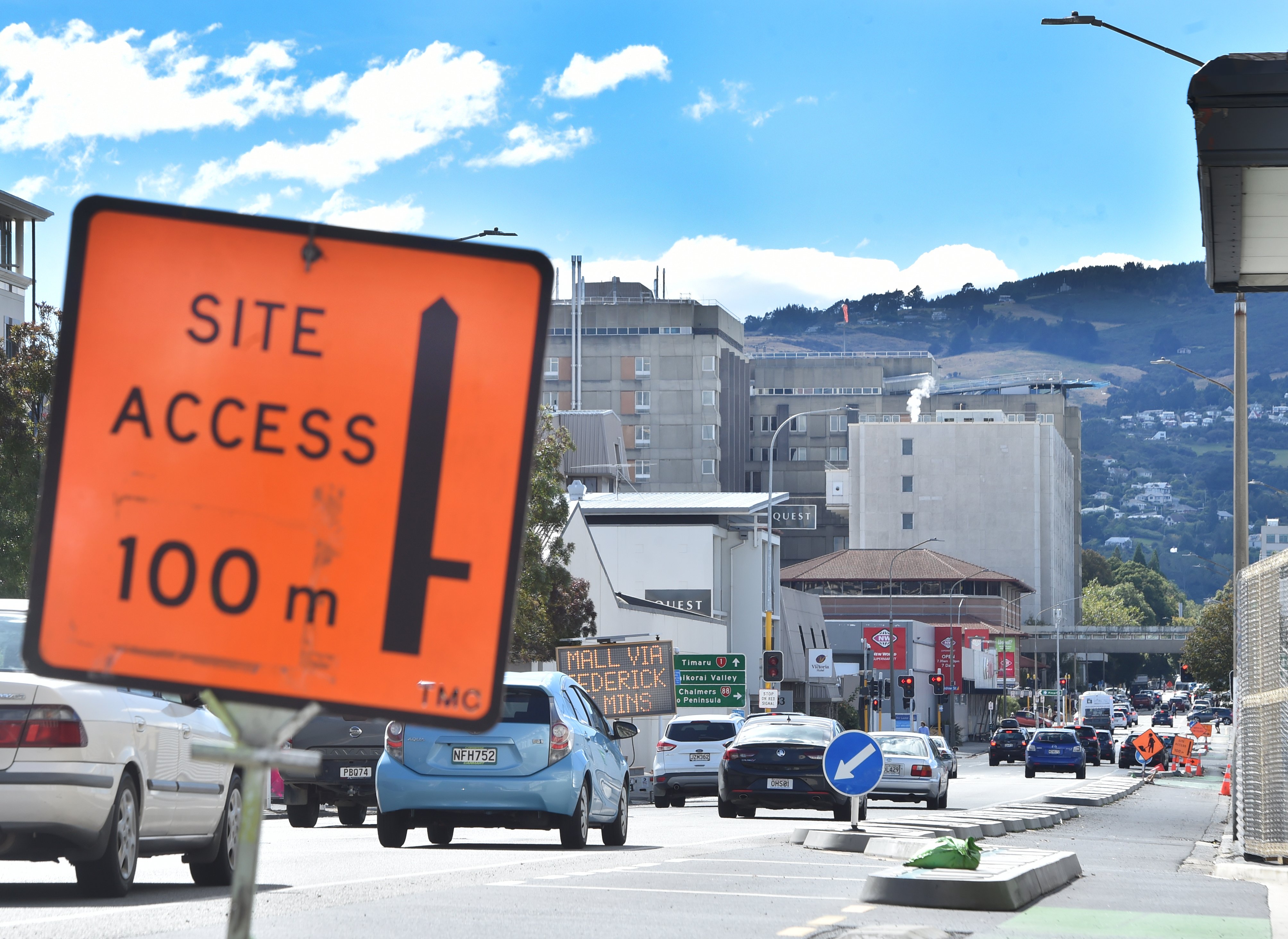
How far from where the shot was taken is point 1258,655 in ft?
59.4

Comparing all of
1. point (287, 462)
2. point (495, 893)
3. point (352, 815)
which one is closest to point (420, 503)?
point (287, 462)

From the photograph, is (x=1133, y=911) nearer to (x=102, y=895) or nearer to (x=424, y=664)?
(x=102, y=895)

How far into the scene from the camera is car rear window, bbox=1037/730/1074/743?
58.5 meters

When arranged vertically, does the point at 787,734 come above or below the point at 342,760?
above

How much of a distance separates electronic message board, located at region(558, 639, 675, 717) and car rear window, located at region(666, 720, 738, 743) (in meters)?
5.40

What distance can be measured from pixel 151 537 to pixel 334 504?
321 mm

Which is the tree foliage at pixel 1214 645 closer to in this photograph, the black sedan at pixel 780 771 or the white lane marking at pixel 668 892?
the black sedan at pixel 780 771

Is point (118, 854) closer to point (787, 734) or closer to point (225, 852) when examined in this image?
point (225, 852)

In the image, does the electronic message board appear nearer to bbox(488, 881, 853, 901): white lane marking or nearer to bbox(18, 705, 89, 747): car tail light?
bbox(488, 881, 853, 901): white lane marking

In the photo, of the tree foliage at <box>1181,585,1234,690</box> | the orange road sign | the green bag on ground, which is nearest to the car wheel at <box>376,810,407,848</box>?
the green bag on ground

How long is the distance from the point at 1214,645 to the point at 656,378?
2981 inches

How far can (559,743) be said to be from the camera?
16.6 meters

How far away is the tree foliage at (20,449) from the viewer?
1131 inches

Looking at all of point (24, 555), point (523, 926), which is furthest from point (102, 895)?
point (24, 555)
